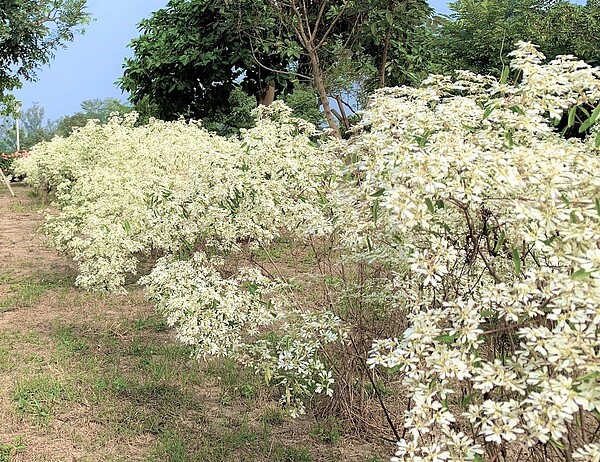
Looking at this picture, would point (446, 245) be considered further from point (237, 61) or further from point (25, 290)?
point (237, 61)

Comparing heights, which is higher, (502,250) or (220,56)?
(220,56)

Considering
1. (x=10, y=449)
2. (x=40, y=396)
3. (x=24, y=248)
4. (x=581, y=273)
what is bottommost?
(x=10, y=449)

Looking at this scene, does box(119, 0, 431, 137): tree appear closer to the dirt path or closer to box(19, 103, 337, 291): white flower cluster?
the dirt path

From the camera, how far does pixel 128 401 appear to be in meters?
3.64

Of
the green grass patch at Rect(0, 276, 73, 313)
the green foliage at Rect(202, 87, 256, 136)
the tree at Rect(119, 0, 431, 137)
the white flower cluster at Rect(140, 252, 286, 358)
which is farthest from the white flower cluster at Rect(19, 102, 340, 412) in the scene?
the green foliage at Rect(202, 87, 256, 136)

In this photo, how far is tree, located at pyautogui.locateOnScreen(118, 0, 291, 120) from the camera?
10.8 meters

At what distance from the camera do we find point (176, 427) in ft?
10.9

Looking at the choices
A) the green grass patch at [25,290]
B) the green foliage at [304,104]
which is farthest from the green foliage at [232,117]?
the green grass patch at [25,290]

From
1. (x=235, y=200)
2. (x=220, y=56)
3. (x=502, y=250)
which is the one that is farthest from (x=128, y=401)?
(x=220, y=56)

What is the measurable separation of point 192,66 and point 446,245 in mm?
10300

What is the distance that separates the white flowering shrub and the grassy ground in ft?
4.70

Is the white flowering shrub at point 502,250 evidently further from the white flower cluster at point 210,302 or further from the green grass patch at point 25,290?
the green grass patch at point 25,290

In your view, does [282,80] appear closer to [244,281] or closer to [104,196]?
[104,196]

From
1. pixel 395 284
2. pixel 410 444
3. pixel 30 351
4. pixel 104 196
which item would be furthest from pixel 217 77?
pixel 410 444
